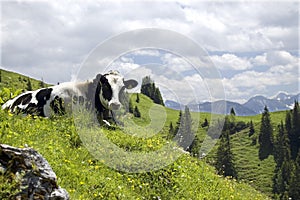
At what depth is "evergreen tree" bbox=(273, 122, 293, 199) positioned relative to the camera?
131375 millimetres

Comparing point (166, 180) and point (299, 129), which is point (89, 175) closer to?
point (166, 180)

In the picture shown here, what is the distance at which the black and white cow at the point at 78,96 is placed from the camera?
16.3 m

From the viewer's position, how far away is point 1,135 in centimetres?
723

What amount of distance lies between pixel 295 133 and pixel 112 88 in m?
165

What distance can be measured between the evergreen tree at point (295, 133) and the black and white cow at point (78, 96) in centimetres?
15831

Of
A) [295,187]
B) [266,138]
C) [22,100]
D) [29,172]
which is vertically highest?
[22,100]

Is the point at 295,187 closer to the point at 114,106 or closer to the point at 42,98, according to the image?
the point at 114,106

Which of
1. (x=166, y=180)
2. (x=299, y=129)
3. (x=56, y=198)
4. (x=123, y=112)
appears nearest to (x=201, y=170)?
(x=166, y=180)

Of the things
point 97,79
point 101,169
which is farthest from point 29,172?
point 97,79

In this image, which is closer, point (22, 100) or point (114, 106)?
point (114, 106)

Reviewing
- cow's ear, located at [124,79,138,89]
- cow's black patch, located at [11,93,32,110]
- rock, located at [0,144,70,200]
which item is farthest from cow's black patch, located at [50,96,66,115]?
rock, located at [0,144,70,200]

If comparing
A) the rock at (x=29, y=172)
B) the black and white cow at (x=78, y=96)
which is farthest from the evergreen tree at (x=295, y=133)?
the rock at (x=29, y=172)

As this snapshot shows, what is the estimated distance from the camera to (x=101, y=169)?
1066cm

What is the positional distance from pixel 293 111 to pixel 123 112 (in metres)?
172
